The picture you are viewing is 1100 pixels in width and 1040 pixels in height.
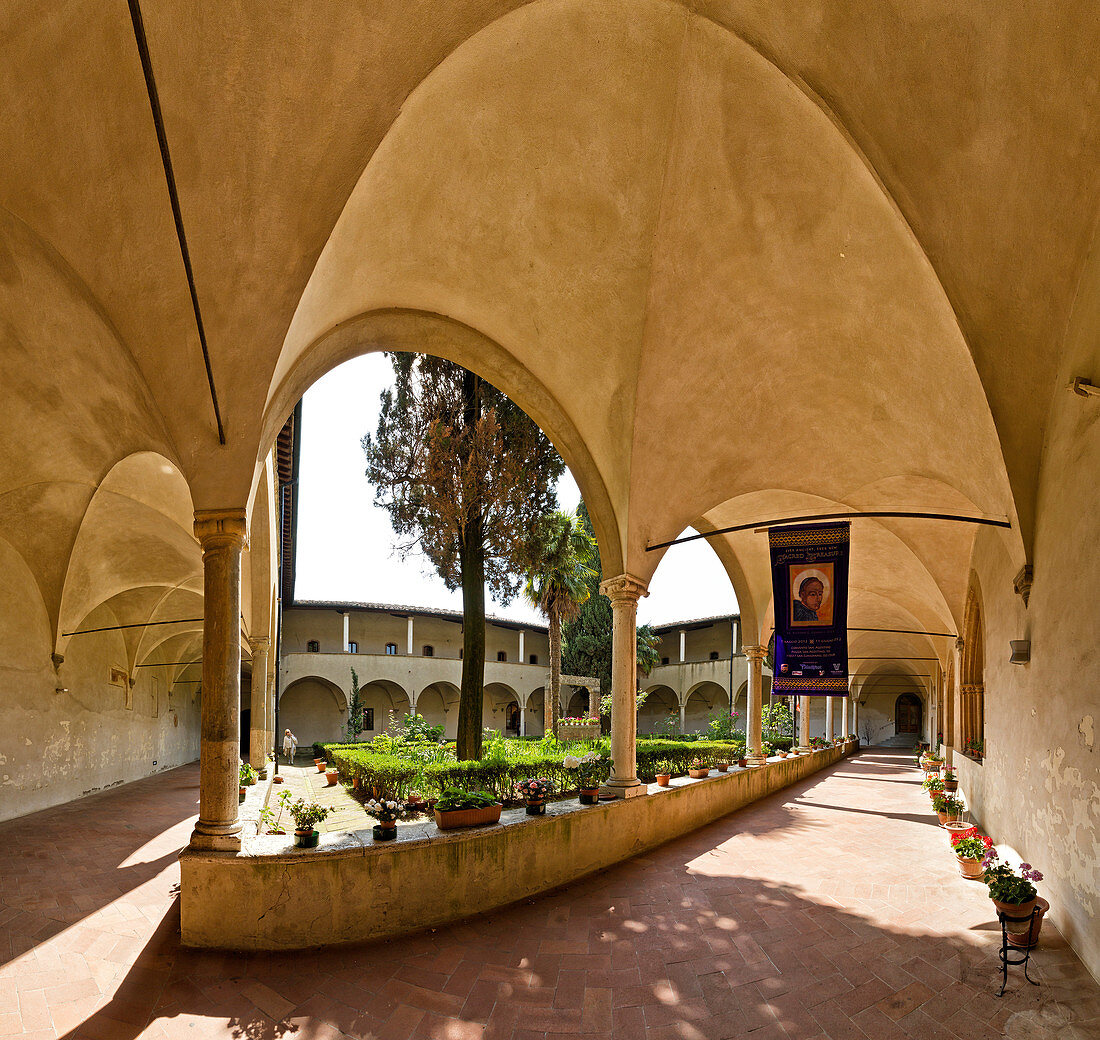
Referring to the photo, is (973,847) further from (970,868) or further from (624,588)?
(624,588)

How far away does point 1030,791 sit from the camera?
23.9 feet

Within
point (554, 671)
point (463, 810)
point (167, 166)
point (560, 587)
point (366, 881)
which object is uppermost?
point (167, 166)

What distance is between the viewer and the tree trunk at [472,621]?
1300 cm

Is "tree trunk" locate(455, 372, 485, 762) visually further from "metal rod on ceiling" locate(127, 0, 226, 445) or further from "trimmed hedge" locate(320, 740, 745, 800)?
"metal rod on ceiling" locate(127, 0, 226, 445)

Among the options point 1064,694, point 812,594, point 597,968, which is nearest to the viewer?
point 597,968

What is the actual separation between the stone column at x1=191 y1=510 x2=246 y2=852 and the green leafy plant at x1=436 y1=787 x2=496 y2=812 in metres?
1.75

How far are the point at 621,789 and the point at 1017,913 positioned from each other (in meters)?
4.78

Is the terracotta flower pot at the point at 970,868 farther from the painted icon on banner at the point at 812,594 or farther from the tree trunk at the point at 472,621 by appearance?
the tree trunk at the point at 472,621

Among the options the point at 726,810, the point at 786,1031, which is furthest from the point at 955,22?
the point at 726,810

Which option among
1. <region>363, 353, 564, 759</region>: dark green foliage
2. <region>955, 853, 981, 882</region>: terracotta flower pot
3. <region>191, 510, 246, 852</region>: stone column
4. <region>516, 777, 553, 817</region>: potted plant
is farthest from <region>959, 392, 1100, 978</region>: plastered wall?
<region>363, 353, 564, 759</region>: dark green foliage

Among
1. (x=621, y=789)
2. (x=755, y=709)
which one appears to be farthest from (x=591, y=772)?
(x=755, y=709)

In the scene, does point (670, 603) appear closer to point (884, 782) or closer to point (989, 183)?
point (884, 782)

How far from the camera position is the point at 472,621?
43.2ft

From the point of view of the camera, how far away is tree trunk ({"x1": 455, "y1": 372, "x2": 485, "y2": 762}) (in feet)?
42.7
